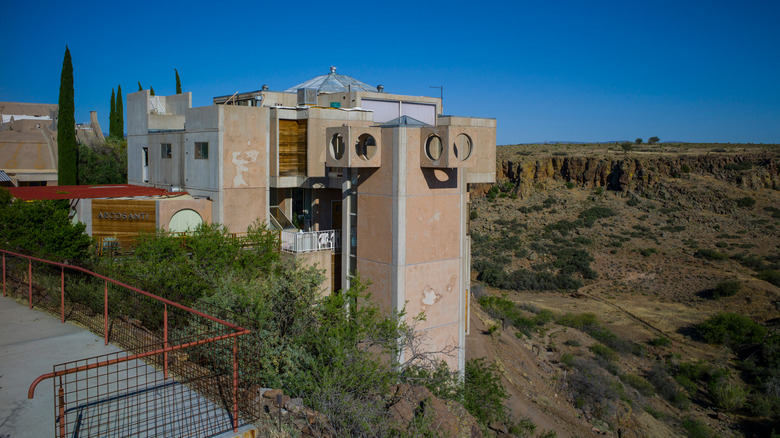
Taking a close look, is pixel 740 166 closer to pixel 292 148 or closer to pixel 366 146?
pixel 292 148

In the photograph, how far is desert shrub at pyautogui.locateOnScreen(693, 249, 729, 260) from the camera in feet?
136

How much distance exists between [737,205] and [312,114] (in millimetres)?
46217

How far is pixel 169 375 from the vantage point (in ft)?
29.0

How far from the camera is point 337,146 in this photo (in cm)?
1623

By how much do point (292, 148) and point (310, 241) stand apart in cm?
360

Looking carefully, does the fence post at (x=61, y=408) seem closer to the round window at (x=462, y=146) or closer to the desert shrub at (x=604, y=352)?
the round window at (x=462, y=146)

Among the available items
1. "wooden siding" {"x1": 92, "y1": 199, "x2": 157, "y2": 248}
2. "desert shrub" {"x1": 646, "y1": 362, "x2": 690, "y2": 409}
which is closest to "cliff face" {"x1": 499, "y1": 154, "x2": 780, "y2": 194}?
"desert shrub" {"x1": 646, "y1": 362, "x2": 690, "y2": 409}

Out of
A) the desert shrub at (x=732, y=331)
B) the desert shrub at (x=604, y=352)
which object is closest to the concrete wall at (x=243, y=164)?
the desert shrub at (x=604, y=352)

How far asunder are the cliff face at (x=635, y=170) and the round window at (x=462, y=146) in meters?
44.9

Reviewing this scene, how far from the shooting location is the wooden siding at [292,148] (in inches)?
753

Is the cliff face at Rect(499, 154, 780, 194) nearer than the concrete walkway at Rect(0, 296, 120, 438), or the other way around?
the concrete walkway at Rect(0, 296, 120, 438)

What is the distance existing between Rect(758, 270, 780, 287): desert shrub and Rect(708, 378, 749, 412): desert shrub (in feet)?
53.0

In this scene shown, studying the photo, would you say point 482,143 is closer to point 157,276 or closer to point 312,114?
point 312,114

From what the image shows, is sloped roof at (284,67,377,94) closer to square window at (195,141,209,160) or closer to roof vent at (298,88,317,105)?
roof vent at (298,88,317,105)
